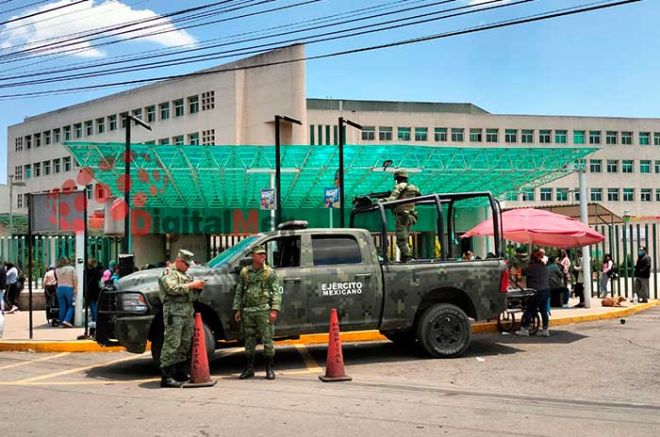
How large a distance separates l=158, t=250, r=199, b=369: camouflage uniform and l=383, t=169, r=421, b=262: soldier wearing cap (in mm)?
3487

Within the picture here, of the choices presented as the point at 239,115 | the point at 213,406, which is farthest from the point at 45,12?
the point at 239,115

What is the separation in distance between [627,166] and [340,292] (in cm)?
6593

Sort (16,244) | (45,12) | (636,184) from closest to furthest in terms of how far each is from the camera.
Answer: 1. (45,12)
2. (16,244)
3. (636,184)

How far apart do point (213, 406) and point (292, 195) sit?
23323mm

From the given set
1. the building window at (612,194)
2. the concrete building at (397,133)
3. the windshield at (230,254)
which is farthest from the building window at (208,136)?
the building window at (612,194)

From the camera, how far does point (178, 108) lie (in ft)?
167

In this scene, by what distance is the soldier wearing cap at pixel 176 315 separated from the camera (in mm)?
8102

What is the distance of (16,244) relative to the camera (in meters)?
19.7

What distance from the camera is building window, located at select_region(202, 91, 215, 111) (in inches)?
1832

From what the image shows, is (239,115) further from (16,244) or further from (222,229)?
(16,244)

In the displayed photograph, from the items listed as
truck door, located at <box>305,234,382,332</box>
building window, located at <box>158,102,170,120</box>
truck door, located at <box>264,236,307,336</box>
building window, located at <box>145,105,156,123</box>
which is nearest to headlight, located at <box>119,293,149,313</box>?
truck door, located at <box>264,236,307,336</box>

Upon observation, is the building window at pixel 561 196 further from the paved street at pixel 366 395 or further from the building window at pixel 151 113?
the paved street at pixel 366 395

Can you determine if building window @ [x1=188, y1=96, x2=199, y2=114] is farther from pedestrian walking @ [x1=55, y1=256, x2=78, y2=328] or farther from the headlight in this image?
the headlight

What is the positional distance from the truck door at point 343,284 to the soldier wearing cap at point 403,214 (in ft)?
2.73
